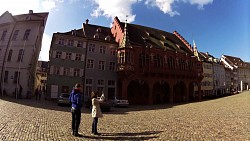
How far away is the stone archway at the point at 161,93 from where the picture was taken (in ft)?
145

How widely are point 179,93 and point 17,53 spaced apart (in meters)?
35.2

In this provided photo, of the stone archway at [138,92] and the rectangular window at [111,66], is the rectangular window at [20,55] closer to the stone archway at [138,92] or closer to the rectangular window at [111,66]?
the rectangular window at [111,66]

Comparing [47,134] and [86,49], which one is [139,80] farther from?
[47,134]

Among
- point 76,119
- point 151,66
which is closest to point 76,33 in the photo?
point 151,66

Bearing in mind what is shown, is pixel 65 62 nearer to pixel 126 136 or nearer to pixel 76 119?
pixel 76 119

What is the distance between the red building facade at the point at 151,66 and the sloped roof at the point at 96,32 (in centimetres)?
182

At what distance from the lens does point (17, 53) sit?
116 ft

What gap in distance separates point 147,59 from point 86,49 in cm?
1198

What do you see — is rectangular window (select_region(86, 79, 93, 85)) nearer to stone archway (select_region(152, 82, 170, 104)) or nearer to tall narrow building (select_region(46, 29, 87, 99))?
tall narrow building (select_region(46, 29, 87, 99))

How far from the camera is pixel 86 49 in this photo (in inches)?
1501

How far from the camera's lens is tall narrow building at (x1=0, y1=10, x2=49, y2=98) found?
33.6 meters

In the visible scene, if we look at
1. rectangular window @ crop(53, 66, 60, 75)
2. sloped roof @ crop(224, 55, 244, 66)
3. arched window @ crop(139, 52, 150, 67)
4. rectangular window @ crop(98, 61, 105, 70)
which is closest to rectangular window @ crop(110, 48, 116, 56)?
rectangular window @ crop(98, 61, 105, 70)

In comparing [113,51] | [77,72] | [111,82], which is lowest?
[111,82]

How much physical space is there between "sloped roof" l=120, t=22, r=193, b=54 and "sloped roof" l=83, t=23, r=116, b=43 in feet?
12.9
